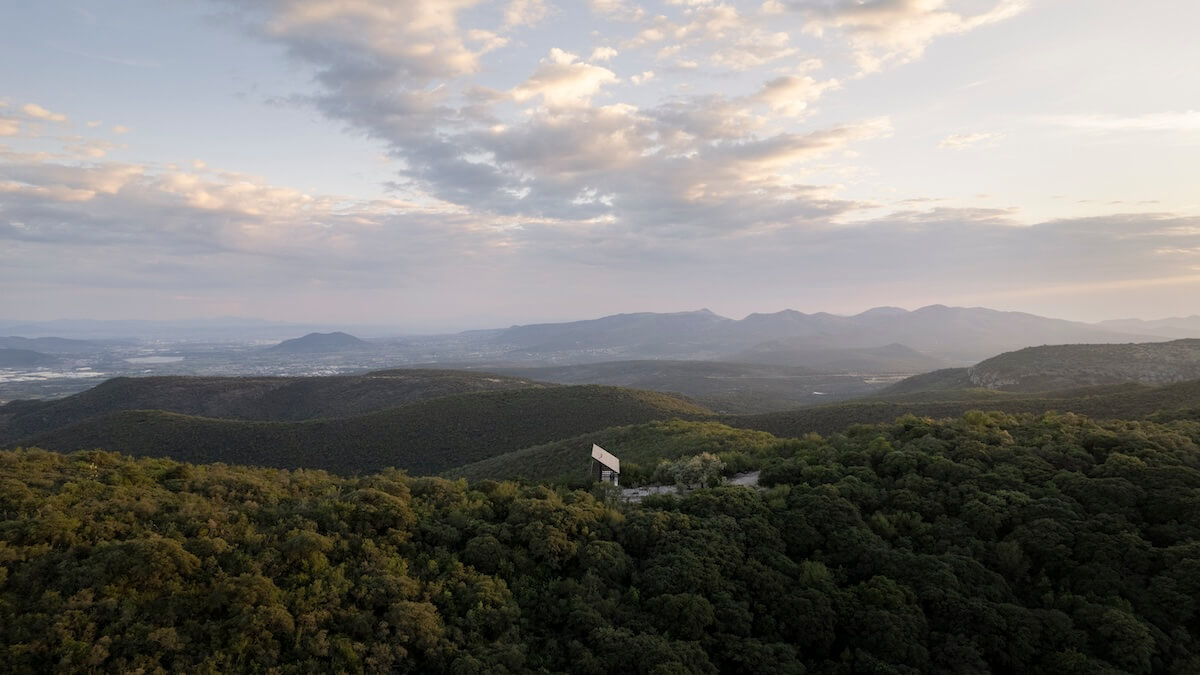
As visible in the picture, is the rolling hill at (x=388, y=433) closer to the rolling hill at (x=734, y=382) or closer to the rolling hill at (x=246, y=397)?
the rolling hill at (x=246, y=397)

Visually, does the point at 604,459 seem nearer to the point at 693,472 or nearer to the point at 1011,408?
the point at 693,472

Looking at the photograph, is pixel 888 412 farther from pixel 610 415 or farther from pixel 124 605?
pixel 124 605

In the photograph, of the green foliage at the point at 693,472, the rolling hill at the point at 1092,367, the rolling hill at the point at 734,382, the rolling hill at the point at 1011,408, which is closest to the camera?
the green foliage at the point at 693,472

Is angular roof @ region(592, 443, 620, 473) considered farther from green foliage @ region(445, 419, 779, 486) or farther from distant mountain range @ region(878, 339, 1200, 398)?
distant mountain range @ region(878, 339, 1200, 398)

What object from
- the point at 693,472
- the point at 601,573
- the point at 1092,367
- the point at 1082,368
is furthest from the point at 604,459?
the point at 1092,367

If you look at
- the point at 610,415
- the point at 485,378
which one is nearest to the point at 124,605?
the point at 610,415

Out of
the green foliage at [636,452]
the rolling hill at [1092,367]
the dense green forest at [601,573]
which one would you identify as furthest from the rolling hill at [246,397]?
the rolling hill at [1092,367]

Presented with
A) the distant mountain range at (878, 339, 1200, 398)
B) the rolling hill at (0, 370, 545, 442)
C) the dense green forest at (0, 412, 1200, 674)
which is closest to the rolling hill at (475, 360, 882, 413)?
the distant mountain range at (878, 339, 1200, 398)
